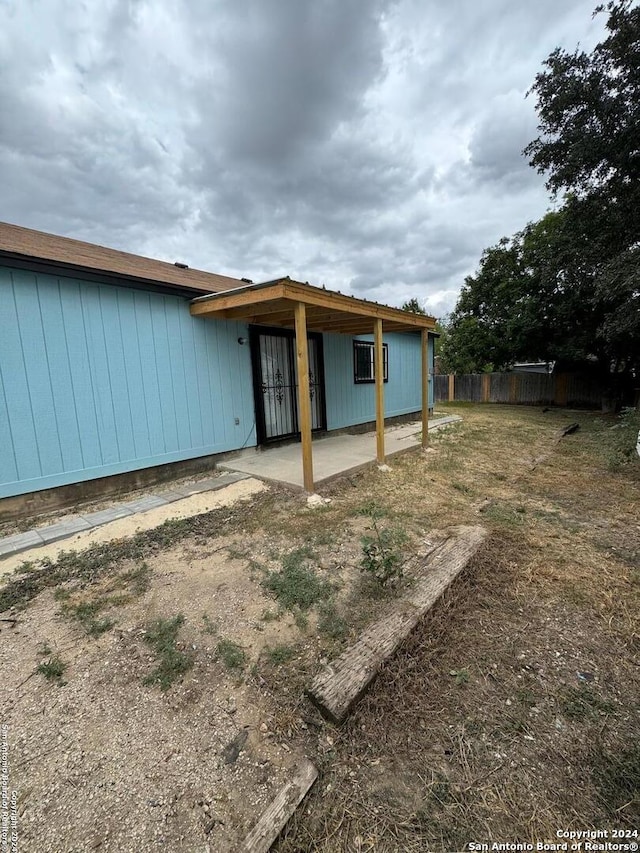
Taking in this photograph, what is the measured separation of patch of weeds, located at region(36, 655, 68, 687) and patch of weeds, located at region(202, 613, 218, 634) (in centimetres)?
66

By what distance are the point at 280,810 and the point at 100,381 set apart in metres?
4.02

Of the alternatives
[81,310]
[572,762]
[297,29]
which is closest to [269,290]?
[81,310]

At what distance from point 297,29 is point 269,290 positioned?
436 cm

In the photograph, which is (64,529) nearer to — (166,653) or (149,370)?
(149,370)

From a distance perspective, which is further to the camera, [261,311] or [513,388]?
[513,388]

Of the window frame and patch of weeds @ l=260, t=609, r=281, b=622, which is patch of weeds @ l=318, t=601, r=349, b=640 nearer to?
patch of weeds @ l=260, t=609, r=281, b=622

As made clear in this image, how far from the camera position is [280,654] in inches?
70.4

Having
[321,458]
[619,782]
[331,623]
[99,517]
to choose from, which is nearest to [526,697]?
[619,782]

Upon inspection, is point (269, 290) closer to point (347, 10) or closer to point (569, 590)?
point (569, 590)

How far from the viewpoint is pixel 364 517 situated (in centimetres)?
353

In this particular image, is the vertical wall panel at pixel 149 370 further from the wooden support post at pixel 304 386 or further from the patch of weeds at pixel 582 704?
the patch of weeds at pixel 582 704

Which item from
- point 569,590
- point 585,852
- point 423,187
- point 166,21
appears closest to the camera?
point 585,852

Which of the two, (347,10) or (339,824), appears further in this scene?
(347,10)

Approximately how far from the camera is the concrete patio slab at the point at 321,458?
457cm
